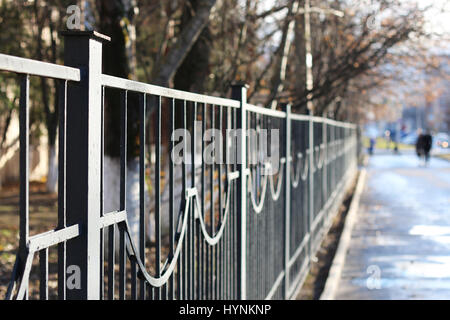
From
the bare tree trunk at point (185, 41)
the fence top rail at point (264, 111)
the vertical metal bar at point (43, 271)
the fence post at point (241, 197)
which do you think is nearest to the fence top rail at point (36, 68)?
the vertical metal bar at point (43, 271)

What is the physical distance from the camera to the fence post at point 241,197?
460 centimetres

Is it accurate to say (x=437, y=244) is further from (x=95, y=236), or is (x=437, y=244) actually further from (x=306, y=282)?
(x=95, y=236)

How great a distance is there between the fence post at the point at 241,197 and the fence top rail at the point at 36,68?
8.26 ft

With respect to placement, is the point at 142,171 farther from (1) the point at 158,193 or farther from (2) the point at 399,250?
(2) the point at 399,250

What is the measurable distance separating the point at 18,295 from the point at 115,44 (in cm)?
745

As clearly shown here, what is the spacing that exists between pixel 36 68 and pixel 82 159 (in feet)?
1.23

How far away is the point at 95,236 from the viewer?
230 cm

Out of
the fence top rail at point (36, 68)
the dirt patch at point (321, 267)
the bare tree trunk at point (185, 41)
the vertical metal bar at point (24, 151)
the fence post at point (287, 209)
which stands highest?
the bare tree trunk at point (185, 41)

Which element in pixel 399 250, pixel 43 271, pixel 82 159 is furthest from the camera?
pixel 399 250

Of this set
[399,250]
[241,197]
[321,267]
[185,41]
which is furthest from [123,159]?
[399,250]

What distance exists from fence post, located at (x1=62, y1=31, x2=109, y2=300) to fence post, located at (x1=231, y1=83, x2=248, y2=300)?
2.38m

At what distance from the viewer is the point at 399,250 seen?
32.3 ft

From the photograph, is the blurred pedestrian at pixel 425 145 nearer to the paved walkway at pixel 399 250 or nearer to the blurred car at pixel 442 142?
the paved walkway at pixel 399 250

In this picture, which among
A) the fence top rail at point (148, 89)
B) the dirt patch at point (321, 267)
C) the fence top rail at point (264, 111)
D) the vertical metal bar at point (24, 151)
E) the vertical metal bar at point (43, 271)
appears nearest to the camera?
the vertical metal bar at point (24, 151)
